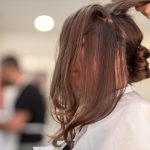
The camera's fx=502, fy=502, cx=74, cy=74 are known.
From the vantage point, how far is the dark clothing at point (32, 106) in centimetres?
358

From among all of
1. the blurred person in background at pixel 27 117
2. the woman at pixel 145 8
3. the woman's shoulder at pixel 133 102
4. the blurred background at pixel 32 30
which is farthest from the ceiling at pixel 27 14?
the woman's shoulder at pixel 133 102

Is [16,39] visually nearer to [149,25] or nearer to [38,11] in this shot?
[38,11]

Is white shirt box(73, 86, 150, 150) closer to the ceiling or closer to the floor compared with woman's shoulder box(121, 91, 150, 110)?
closer to the floor

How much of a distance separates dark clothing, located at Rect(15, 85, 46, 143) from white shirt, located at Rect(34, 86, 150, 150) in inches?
93.7

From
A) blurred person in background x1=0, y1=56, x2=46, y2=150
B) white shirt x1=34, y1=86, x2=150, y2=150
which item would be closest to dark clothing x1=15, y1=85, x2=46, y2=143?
blurred person in background x1=0, y1=56, x2=46, y2=150

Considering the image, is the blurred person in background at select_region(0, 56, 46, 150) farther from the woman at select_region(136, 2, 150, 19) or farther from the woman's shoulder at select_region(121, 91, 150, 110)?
the woman's shoulder at select_region(121, 91, 150, 110)

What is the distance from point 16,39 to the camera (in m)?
5.94

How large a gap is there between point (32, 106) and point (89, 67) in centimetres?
237

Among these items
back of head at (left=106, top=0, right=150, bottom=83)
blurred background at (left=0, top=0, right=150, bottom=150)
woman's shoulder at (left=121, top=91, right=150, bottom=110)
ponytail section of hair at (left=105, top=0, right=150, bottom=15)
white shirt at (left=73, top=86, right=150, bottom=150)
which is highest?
ponytail section of hair at (left=105, top=0, right=150, bottom=15)

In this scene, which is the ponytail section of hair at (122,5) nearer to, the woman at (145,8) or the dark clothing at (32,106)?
the woman at (145,8)

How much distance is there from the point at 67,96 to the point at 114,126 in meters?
0.21

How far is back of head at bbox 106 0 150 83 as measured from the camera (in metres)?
1.30

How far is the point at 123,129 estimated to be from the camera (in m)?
1.16

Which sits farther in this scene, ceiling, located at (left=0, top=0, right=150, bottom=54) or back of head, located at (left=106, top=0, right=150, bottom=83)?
ceiling, located at (left=0, top=0, right=150, bottom=54)
